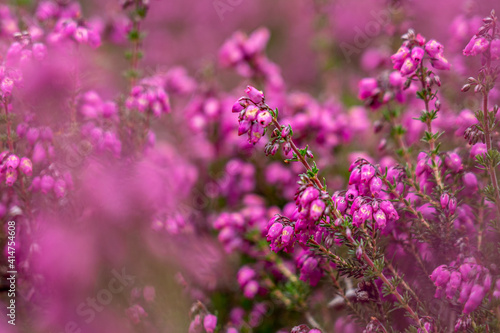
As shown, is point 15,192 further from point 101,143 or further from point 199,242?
point 199,242

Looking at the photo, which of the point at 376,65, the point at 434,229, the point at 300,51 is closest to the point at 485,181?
the point at 434,229

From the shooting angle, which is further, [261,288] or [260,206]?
[260,206]

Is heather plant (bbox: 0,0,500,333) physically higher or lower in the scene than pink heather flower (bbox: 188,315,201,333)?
higher

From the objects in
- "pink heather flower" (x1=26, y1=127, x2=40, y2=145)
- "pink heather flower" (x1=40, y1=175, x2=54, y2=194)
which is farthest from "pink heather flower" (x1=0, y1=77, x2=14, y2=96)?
"pink heather flower" (x1=40, y1=175, x2=54, y2=194)

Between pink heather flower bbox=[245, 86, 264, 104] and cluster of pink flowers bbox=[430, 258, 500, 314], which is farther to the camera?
pink heather flower bbox=[245, 86, 264, 104]

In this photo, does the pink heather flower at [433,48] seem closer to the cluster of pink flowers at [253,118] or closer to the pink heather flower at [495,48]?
the pink heather flower at [495,48]

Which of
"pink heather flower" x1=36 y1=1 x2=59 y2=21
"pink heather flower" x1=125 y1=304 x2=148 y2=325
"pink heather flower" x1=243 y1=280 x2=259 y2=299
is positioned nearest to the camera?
"pink heather flower" x1=125 y1=304 x2=148 y2=325

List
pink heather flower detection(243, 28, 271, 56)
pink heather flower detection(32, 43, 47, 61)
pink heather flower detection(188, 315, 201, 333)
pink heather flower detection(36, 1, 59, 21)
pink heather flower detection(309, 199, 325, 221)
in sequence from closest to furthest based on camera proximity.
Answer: pink heather flower detection(309, 199, 325, 221)
pink heather flower detection(188, 315, 201, 333)
pink heather flower detection(32, 43, 47, 61)
pink heather flower detection(36, 1, 59, 21)
pink heather flower detection(243, 28, 271, 56)

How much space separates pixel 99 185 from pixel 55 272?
0.44m

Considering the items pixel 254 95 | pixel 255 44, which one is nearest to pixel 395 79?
pixel 254 95

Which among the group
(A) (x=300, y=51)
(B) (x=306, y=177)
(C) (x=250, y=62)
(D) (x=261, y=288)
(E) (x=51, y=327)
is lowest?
(E) (x=51, y=327)

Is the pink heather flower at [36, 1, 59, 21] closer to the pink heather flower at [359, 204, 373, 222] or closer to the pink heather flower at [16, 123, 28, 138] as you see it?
the pink heather flower at [16, 123, 28, 138]

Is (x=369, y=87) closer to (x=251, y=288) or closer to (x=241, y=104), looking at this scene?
(x=241, y=104)

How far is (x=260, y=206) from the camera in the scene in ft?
8.80
